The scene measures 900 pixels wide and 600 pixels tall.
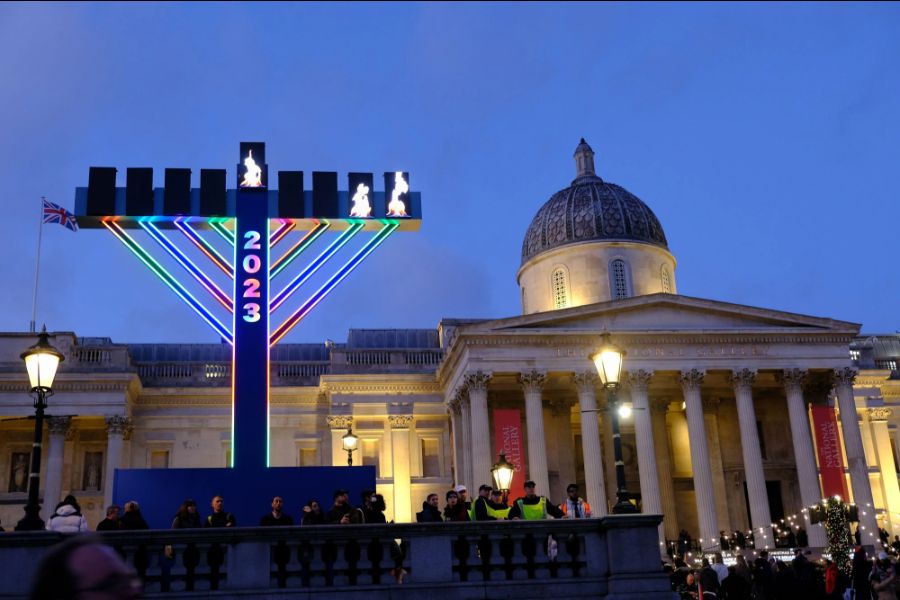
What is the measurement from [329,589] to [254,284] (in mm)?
12890

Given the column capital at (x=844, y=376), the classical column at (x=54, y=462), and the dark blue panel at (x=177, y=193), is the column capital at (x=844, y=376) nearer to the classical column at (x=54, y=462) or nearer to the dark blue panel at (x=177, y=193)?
the dark blue panel at (x=177, y=193)

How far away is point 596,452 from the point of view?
42.2 m

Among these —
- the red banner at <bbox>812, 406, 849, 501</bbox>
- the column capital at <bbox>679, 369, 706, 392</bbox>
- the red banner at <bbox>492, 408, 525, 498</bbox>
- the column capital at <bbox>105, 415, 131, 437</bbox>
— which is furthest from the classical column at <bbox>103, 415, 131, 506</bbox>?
the red banner at <bbox>812, 406, 849, 501</bbox>

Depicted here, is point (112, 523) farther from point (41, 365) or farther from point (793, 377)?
point (793, 377)

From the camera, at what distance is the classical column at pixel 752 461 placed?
42397mm

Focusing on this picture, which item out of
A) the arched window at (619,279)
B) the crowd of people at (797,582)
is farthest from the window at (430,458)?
the crowd of people at (797,582)

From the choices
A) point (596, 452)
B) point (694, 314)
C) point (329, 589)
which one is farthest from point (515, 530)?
point (694, 314)

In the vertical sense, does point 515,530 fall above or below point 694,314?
below

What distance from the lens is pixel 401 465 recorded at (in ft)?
164

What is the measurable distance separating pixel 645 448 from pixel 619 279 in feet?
38.5

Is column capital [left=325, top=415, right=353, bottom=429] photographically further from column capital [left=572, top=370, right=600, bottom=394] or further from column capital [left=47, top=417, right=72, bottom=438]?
column capital [left=572, top=370, right=600, bottom=394]

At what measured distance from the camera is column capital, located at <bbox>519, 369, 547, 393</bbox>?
43.1 m

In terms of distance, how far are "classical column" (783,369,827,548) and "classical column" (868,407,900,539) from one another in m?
8.30

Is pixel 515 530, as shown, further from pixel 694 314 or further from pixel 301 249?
pixel 694 314
